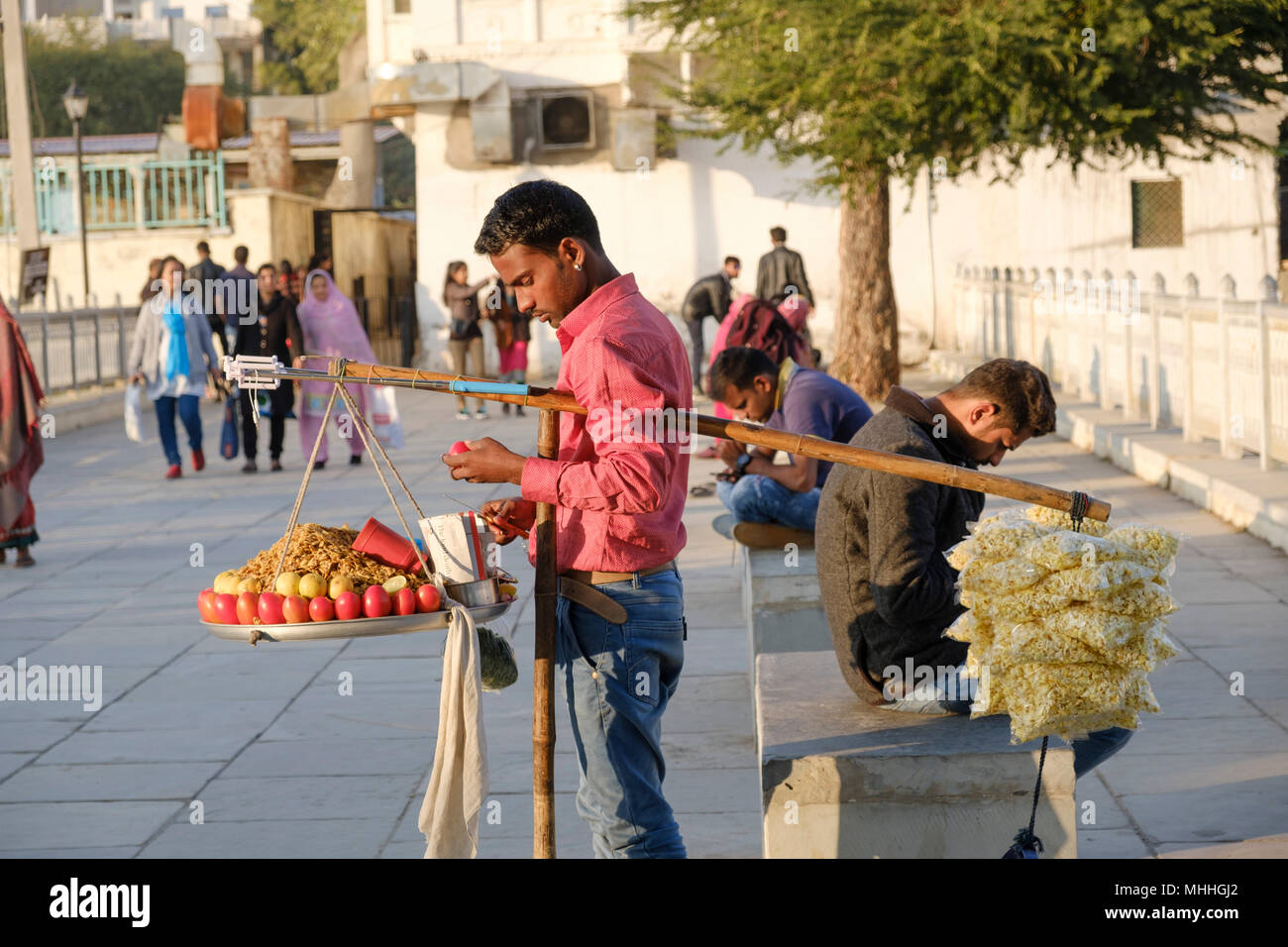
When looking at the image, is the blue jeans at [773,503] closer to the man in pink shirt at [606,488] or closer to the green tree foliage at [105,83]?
the man in pink shirt at [606,488]

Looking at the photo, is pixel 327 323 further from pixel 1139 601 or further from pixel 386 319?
pixel 386 319

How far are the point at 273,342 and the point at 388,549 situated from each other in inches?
476

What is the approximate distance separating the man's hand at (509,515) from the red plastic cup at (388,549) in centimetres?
21

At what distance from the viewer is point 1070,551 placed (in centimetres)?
379

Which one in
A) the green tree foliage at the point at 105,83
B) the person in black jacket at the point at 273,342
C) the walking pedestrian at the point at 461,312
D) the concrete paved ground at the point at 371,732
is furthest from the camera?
the green tree foliage at the point at 105,83

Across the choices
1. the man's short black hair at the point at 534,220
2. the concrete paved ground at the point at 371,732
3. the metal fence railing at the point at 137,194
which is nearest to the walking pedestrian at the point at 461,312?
the metal fence railing at the point at 137,194

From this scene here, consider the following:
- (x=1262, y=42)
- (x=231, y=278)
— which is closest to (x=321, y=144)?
(x=231, y=278)

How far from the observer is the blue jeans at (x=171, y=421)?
15.3 m

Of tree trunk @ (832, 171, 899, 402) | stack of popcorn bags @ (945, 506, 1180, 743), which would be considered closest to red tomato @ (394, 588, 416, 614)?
stack of popcorn bags @ (945, 506, 1180, 743)

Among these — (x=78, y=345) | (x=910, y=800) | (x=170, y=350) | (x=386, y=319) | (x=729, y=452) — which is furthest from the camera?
(x=386, y=319)

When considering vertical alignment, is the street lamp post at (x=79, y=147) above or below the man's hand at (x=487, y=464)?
above

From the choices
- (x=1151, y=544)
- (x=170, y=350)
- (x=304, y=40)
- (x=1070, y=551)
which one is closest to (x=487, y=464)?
(x=1070, y=551)

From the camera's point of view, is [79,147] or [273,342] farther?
[79,147]
